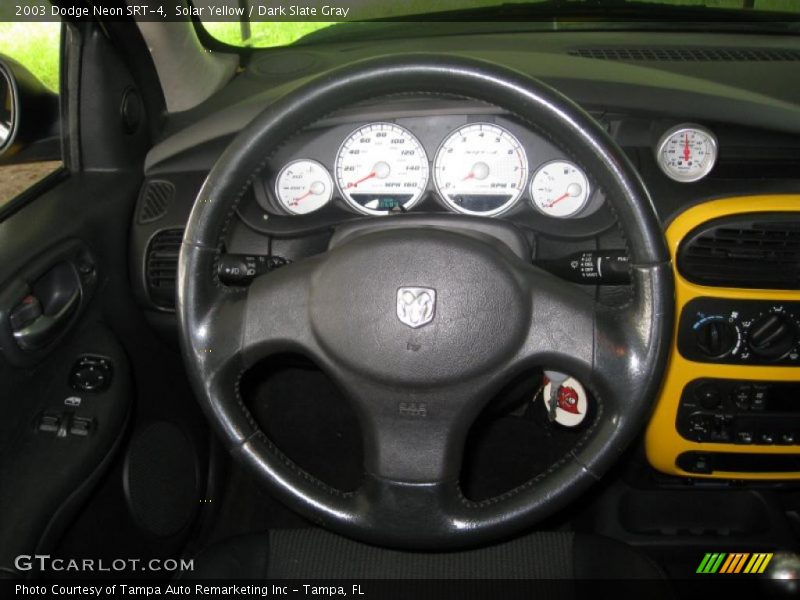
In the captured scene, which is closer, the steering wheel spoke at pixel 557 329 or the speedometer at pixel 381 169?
the steering wheel spoke at pixel 557 329

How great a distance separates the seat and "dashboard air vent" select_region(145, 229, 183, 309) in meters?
0.57

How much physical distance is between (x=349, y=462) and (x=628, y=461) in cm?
77

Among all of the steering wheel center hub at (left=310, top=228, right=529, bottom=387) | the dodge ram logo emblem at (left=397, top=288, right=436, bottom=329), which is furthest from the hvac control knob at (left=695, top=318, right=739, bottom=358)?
the dodge ram logo emblem at (left=397, top=288, right=436, bottom=329)

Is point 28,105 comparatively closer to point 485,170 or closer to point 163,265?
point 163,265

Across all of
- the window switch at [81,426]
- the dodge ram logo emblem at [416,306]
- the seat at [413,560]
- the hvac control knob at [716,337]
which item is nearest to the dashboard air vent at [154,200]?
the window switch at [81,426]

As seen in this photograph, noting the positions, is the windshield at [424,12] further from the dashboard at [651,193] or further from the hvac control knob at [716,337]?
the hvac control knob at [716,337]

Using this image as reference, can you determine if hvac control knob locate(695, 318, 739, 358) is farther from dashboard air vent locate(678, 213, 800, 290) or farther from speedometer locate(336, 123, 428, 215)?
speedometer locate(336, 123, 428, 215)

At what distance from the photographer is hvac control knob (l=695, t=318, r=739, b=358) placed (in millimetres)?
1463

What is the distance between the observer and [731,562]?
1.83 m

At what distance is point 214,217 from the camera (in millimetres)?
1074

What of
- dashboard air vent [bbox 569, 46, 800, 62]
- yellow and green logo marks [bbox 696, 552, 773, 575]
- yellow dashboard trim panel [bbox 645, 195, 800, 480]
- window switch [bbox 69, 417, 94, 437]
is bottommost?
yellow and green logo marks [bbox 696, 552, 773, 575]

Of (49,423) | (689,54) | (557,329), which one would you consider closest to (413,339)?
(557,329)

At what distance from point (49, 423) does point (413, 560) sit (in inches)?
30.1

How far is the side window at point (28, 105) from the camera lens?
1.53m
